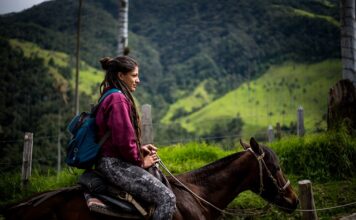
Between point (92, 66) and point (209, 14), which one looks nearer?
point (92, 66)

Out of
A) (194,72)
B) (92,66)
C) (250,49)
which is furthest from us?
(250,49)

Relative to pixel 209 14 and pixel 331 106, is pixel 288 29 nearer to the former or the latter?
pixel 209 14

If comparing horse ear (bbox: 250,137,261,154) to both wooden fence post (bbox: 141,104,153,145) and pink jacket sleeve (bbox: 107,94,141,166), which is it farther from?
wooden fence post (bbox: 141,104,153,145)

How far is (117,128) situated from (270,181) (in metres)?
2.19

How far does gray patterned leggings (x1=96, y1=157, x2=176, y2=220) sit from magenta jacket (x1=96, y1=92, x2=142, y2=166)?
3.1 inches

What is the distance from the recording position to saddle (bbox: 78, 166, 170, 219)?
3961mm

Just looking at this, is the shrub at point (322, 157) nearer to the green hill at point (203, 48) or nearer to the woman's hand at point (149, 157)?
the woman's hand at point (149, 157)

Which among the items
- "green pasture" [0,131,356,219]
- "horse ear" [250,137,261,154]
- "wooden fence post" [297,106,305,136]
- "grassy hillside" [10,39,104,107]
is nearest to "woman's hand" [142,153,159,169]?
"horse ear" [250,137,261,154]

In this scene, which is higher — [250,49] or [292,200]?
[250,49]

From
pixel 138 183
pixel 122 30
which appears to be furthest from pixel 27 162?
pixel 138 183

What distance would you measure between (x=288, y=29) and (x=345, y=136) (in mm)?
183127

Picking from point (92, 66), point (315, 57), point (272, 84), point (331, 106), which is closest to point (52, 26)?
point (92, 66)

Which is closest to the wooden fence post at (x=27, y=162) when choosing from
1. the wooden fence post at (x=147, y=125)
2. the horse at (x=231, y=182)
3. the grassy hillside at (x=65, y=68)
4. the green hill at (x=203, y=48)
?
the wooden fence post at (x=147, y=125)

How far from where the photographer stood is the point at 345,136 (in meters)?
9.99
